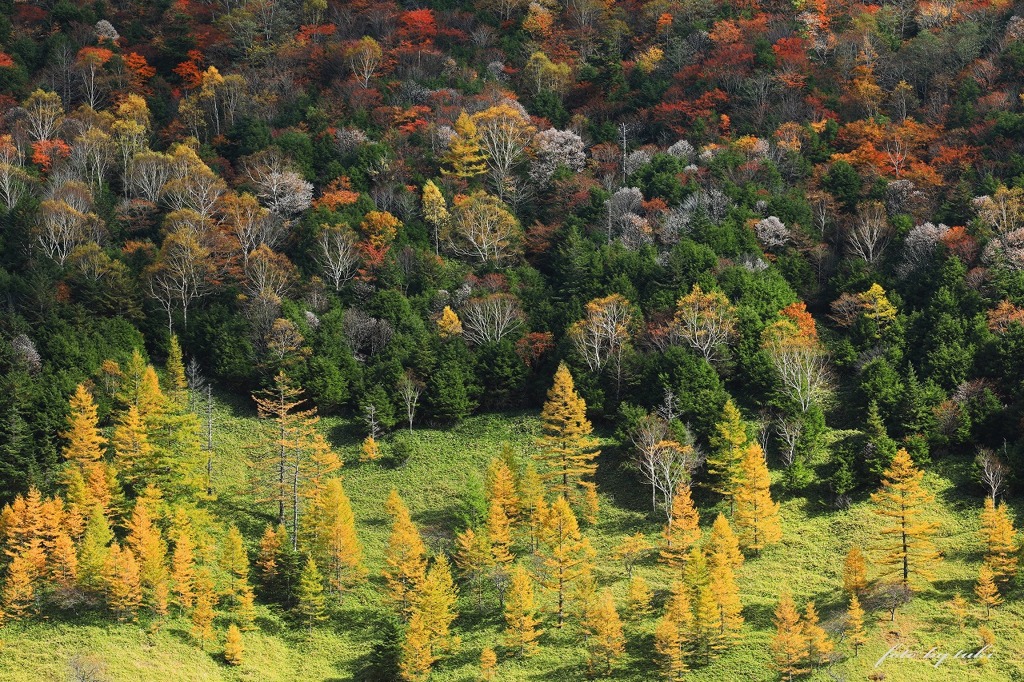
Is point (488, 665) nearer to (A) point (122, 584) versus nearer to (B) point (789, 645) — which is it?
(B) point (789, 645)

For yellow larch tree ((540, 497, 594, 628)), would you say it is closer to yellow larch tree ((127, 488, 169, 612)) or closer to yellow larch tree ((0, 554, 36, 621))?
yellow larch tree ((127, 488, 169, 612))

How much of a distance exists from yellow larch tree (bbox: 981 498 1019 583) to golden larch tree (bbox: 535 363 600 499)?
80.8 ft

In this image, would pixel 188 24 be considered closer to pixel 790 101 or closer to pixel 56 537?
pixel 790 101

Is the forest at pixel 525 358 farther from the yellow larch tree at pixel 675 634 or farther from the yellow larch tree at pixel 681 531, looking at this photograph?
the yellow larch tree at pixel 681 531

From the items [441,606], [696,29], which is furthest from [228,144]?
[441,606]

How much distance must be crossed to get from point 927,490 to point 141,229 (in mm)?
71694

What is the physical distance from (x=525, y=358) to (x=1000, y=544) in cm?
3911

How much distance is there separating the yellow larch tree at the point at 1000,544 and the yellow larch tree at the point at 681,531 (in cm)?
1668

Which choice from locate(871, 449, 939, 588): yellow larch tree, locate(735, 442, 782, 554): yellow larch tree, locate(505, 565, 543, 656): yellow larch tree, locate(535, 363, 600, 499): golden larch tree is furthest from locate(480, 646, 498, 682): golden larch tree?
locate(871, 449, 939, 588): yellow larch tree

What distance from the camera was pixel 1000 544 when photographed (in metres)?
76.9

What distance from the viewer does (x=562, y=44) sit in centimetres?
16438

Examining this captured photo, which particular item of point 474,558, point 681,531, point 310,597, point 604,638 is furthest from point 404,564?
point 681,531

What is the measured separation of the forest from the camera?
77.4 m

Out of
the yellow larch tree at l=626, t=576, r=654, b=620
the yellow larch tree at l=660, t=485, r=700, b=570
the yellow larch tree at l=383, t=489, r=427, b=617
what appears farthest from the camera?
the yellow larch tree at l=660, t=485, r=700, b=570
